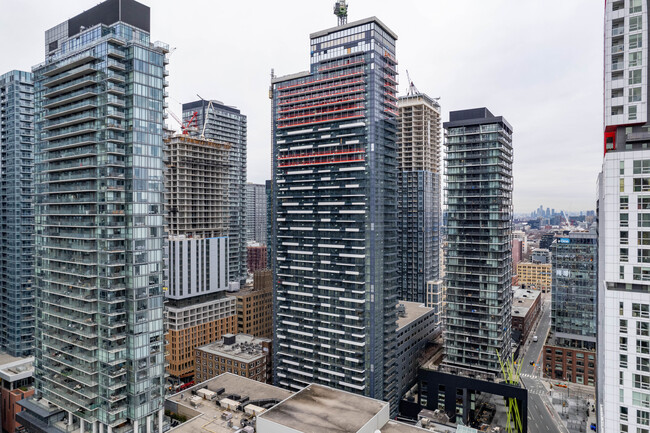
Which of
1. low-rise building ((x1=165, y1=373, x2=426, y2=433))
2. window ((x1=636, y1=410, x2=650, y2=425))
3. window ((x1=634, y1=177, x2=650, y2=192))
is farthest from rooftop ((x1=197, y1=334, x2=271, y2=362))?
window ((x1=634, y1=177, x2=650, y2=192))

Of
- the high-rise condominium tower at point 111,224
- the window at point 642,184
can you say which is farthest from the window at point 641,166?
the high-rise condominium tower at point 111,224

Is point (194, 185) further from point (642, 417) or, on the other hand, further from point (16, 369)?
point (642, 417)

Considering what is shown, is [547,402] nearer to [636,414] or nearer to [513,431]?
[513,431]

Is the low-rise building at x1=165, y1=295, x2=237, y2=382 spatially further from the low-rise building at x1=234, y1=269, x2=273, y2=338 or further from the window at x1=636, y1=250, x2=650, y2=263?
the window at x1=636, y1=250, x2=650, y2=263

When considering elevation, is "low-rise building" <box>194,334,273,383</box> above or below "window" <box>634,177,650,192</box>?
below

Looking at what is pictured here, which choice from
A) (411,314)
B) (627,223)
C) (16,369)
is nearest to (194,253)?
(16,369)

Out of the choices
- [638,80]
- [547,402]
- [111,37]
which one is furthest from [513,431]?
[111,37]
